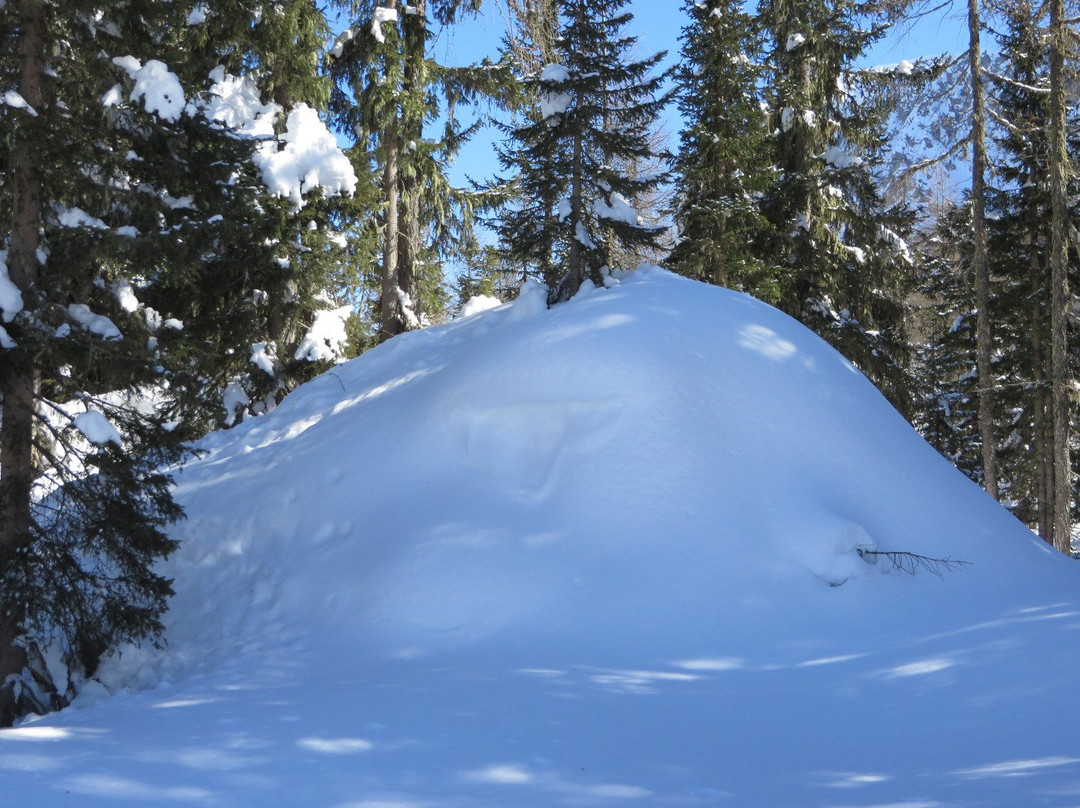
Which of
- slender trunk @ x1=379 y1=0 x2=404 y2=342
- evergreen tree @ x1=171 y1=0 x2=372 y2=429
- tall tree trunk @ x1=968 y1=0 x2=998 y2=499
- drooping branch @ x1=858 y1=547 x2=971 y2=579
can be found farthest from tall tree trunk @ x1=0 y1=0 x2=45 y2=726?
tall tree trunk @ x1=968 y1=0 x2=998 y2=499

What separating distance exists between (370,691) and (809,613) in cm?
387

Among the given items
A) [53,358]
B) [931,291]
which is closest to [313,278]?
[53,358]

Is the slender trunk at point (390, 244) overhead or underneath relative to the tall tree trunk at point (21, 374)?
overhead

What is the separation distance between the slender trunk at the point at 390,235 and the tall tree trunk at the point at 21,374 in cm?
944

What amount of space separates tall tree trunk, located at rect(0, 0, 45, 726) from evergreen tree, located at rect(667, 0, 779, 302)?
12.5 metres

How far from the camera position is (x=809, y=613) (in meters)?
7.40

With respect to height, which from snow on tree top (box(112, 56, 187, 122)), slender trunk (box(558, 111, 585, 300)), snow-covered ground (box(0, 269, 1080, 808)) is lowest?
snow-covered ground (box(0, 269, 1080, 808))

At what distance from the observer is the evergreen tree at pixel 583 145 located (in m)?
15.3

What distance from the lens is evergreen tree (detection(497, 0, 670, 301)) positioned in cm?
1531

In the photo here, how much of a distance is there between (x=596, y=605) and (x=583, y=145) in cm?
1049

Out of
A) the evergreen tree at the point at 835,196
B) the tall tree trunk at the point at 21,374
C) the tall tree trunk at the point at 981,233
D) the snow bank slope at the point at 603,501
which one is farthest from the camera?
the evergreen tree at the point at 835,196

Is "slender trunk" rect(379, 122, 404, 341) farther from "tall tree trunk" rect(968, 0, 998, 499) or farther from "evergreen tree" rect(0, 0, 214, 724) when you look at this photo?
"tall tree trunk" rect(968, 0, 998, 499)

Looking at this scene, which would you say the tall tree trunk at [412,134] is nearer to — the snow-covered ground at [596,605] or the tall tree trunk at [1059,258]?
the snow-covered ground at [596,605]

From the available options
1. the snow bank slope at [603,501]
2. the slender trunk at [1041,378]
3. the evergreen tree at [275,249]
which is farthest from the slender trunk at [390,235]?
the slender trunk at [1041,378]
